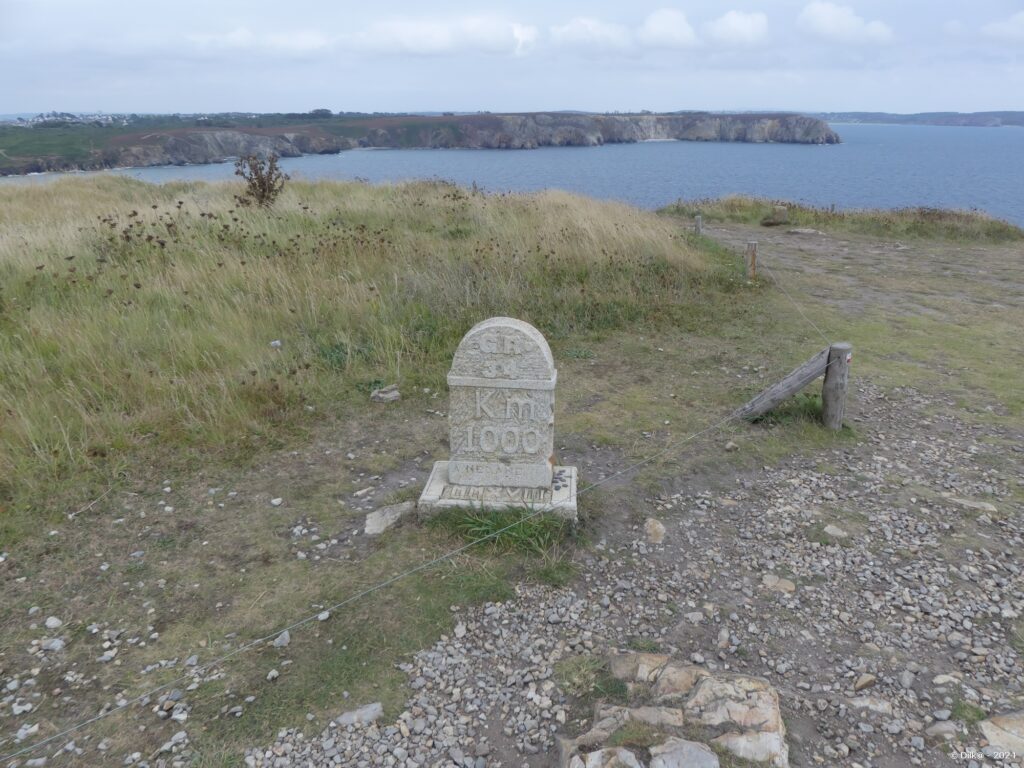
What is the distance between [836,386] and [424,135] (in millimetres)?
95484

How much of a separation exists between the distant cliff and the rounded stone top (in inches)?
640

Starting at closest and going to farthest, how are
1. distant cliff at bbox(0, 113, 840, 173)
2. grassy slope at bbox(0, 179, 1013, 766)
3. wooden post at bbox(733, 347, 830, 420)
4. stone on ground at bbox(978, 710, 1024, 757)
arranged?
stone on ground at bbox(978, 710, 1024, 757) < grassy slope at bbox(0, 179, 1013, 766) < wooden post at bbox(733, 347, 830, 420) < distant cliff at bbox(0, 113, 840, 173)

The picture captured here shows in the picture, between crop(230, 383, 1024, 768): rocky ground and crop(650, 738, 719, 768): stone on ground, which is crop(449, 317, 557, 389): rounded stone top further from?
crop(650, 738, 719, 768): stone on ground

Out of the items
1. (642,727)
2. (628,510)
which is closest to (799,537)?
(628,510)

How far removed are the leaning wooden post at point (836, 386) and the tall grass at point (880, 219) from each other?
596 inches

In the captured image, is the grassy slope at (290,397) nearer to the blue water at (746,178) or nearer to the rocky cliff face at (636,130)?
the blue water at (746,178)

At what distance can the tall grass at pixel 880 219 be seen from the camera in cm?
1850

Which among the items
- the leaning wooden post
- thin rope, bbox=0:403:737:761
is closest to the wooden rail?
the leaning wooden post

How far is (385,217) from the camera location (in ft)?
45.6

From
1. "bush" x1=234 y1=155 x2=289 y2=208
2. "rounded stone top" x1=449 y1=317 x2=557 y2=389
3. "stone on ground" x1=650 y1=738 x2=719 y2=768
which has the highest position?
"bush" x1=234 y1=155 x2=289 y2=208

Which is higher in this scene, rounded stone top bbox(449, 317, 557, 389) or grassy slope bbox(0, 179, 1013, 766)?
rounded stone top bbox(449, 317, 557, 389)

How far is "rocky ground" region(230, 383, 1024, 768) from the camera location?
3.11 metres

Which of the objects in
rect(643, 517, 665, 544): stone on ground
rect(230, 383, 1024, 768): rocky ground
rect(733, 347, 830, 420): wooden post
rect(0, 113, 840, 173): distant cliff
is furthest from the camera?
rect(0, 113, 840, 173): distant cliff

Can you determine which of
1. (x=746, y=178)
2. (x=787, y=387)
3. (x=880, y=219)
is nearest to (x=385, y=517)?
(x=787, y=387)
